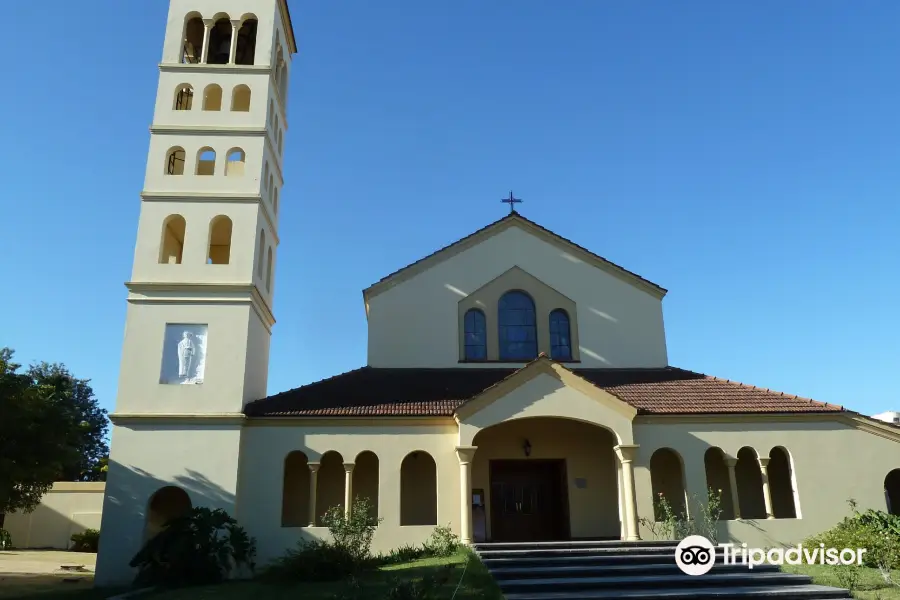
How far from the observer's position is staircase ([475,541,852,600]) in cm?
1369

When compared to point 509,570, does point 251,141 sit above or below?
above

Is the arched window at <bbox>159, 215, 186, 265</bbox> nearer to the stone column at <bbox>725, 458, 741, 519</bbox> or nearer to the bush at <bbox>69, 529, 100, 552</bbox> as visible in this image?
the stone column at <bbox>725, 458, 741, 519</bbox>

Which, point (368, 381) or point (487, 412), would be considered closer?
point (487, 412)

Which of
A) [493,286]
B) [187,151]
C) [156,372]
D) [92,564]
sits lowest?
[92,564]

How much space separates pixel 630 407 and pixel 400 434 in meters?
6.57

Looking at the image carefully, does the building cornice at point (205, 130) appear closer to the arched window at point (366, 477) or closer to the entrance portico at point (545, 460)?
the arched window at point (366, 477)

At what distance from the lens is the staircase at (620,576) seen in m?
13.7

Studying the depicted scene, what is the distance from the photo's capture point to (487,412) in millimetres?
20328

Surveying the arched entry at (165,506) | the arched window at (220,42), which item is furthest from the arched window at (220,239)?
the arched entry at (165,506)

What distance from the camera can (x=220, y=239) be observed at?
25.3 metres

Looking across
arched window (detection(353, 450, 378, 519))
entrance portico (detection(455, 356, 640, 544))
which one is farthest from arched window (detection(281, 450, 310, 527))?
entrance portico (detection(455, 356, 640, 544))

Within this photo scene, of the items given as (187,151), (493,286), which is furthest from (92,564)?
(493,286)

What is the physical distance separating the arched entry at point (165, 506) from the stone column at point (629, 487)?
12.2 meters

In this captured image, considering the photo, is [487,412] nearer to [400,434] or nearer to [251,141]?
[400,434]
